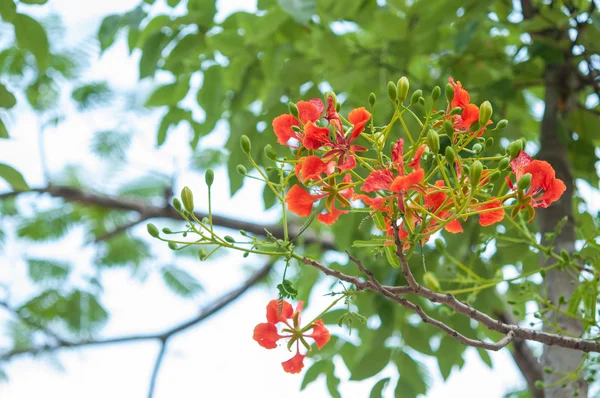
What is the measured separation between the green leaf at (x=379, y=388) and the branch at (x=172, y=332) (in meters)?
0.80

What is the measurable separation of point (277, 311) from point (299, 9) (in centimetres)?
69

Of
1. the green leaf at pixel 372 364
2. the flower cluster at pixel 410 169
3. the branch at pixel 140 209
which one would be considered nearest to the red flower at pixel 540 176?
the flower cluster at pixel 410 169

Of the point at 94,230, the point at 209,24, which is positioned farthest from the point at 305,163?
the point at 94,230

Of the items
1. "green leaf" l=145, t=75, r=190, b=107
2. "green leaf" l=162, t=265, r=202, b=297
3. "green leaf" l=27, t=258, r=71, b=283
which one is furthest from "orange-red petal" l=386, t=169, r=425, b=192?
"green leaf" l=27, t=258, r=71, b=283

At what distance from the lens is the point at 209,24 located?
5.29 feet

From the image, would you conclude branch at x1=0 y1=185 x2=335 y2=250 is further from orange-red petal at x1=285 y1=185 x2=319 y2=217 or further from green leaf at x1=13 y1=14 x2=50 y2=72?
orange-red petal at x1=285 y1=185 x2=319 y2=217

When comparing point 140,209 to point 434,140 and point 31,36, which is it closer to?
point 31,36

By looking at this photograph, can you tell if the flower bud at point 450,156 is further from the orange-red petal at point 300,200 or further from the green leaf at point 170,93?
the green leaf at point 170,93

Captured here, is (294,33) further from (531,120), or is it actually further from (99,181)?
(99,181)

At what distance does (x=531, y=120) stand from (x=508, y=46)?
0.23 m

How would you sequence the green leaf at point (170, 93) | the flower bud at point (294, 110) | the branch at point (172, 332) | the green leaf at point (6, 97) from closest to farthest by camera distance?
the flower bud at point (294, 110), the green leaf at point (6, 97), the green leaf at point (170, 93), the branch at point (172, 332)

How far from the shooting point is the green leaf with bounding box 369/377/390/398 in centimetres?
153

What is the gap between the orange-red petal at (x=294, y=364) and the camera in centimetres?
Result: 76

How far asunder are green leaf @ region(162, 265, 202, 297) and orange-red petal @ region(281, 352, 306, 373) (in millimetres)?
1851
